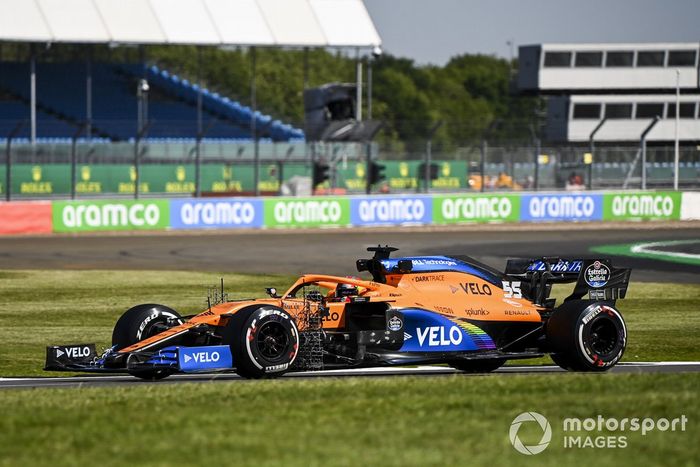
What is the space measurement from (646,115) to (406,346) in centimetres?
8122

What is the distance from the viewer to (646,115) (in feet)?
299

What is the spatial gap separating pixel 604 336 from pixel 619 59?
81.1 m

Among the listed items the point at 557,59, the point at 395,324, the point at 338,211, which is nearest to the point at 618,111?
the point at 557,59

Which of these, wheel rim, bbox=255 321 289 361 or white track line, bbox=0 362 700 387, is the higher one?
wheel rim, bbox=255 321 289 361

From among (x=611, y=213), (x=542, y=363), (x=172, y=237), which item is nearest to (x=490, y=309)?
(x=542, y=363)

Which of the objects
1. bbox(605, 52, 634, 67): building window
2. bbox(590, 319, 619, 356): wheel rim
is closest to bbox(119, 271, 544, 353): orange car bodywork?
bbox(590, 319, 619, 356): wheel rim

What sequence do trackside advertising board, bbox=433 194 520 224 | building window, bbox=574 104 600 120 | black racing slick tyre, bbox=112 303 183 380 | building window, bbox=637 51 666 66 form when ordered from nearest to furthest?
black racing slick tyre, bbox=112 303 183 380, trackside advertising board, bbox=433 194 520 224, building window, bbox=574 104 600 120, building window, bbox=637 51 666 66

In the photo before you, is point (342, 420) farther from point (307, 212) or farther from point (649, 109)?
point (649, 109)

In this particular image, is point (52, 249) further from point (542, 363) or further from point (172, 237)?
point (542, 363)

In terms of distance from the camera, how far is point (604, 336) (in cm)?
1328

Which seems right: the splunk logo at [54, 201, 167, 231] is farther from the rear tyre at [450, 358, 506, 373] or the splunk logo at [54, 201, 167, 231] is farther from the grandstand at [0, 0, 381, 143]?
the rear tyre at [450, 358, 506, 373]

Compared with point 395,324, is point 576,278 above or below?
above

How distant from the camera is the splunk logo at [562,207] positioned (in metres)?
44.0

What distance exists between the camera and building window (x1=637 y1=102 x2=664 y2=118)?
90750 millimetres
